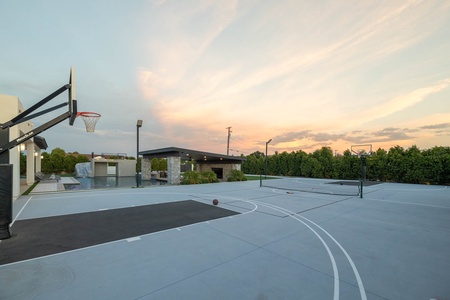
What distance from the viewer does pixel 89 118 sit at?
14477mm

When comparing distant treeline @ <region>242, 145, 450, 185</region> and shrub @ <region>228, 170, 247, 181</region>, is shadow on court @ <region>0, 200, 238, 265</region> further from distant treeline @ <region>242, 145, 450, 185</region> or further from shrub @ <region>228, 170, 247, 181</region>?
distant treeline @ <region>242, 145, 450, 185</region>

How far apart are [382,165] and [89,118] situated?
37427 mm

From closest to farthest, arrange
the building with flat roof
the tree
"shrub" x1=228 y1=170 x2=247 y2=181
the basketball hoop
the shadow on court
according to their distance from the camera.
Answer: the shadow on court
the basketball hoop
the building with flat roof
"shrub" x1=228 y1=170 x2=247 y2=181
the tree

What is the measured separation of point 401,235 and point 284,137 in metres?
39.5

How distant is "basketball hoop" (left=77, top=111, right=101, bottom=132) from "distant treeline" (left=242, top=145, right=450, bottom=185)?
35296mm

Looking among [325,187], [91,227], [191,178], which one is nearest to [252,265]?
[91,227]

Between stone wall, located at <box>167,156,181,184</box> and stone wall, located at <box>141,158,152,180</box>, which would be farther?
stone wall, located at <box>141,158,152,180</box>

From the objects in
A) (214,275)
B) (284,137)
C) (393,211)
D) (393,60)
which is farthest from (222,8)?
(284,137)

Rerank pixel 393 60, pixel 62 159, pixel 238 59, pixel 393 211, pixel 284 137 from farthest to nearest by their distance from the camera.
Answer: pixel 284 137
pixel 62 159
pixel 238 59
pixel 393 60
pixel 393 211

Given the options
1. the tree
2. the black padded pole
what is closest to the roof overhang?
the black padded pole

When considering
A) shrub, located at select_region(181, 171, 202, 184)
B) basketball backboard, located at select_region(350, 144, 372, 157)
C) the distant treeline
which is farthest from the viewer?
basketball backboard, located at select_region(350, 144, 372, 157)

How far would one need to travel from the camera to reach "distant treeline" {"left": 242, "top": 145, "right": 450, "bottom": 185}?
25.1 m

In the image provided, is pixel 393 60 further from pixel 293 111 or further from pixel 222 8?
pixel 222 8

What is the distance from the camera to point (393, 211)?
10820 mm
